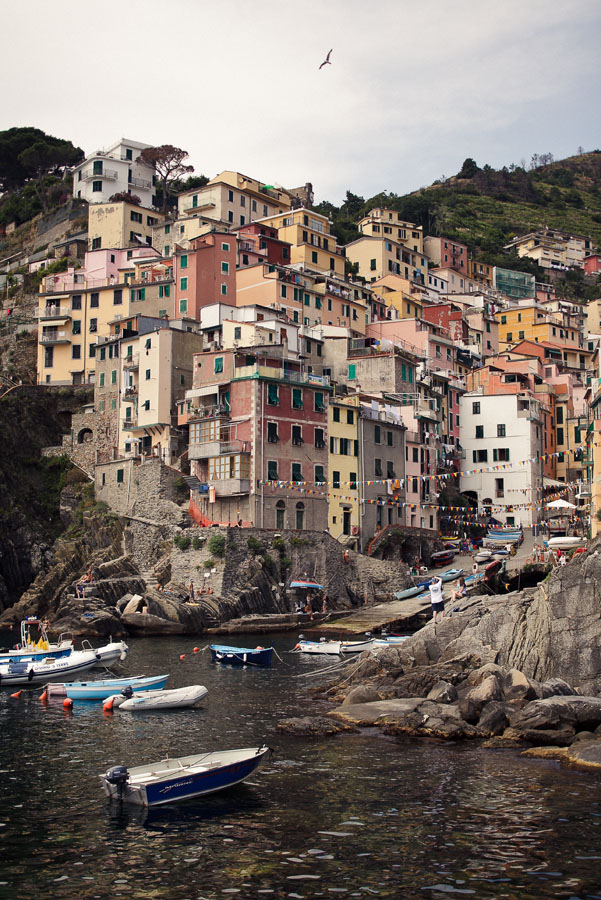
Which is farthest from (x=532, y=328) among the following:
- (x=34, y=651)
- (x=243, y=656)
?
(x=34, y=651)

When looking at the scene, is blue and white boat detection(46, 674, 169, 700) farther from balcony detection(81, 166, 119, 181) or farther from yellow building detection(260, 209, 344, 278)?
balcony detection(81, 166, 119, 181)

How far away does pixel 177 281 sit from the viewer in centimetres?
8944

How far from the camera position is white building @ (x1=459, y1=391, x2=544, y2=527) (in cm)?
8869

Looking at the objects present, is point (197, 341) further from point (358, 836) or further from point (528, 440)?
point (358, 836)

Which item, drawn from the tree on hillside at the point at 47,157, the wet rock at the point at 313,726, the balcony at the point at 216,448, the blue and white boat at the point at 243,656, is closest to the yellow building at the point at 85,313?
the balcony at the point at 216,448

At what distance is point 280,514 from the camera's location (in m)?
70.7

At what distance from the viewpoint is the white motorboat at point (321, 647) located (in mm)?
52000

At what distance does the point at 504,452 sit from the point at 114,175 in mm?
58482

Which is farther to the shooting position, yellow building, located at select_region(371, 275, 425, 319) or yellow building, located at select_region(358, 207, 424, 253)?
yellow building, located at select_region(358, 207, 424, 253)

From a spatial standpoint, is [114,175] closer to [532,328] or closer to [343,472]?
[532,328]

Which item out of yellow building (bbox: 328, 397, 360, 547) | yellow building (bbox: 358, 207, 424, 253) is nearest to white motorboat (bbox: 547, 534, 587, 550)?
yellow building (bbox: 328, 397, 360, 547)

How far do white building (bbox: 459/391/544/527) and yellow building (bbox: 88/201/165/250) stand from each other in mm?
39670

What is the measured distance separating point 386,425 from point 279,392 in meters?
12.2

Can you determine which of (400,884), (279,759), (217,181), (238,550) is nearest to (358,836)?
(400,884)
